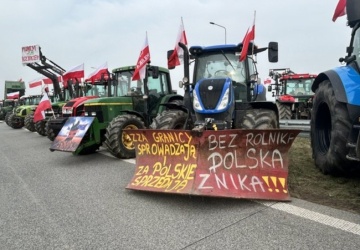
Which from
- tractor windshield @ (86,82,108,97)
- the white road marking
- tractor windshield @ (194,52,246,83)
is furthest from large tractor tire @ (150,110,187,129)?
tractor windshield @ (86,82,108,97)

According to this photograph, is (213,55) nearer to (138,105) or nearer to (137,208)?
(138,105)

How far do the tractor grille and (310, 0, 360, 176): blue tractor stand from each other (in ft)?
5.08

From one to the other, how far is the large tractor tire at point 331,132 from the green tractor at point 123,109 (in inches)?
153

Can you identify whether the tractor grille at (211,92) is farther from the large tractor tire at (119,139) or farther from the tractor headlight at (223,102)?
the large tractor tire at (119,139)

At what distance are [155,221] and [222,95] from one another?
2.38 m

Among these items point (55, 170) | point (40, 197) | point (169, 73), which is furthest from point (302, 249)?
point (169, 73)

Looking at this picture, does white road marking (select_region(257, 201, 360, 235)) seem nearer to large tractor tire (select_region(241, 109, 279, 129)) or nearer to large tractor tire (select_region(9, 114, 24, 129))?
large tractor tire (select_region(241, 109, 279, 129))

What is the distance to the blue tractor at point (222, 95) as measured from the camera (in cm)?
522

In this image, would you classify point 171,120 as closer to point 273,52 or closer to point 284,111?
point 273,52

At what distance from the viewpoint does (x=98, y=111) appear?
316 inches

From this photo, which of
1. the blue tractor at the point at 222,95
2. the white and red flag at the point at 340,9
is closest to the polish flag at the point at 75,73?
the blue tractor at the point at 222,95

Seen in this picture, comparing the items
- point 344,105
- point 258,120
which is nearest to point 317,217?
point 344,105

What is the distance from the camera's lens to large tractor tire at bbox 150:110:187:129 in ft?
19.1

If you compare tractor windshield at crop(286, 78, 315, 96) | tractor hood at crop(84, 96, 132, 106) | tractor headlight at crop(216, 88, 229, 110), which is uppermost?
tractor windshield at crop(286, 78, 315, 96)
